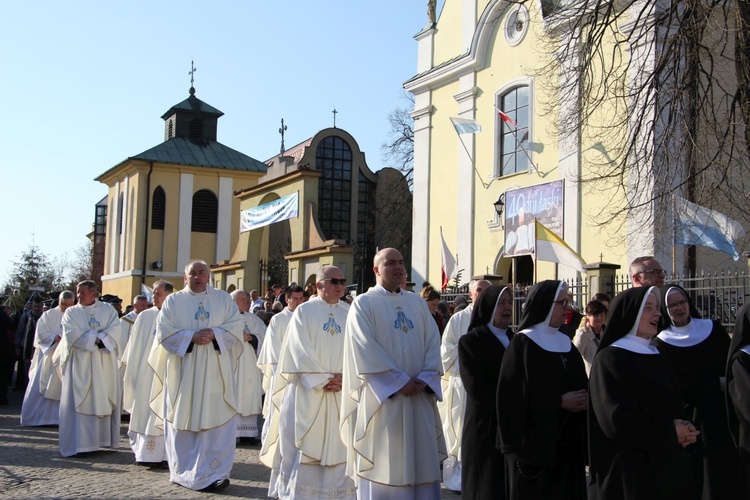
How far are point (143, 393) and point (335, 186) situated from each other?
29.5 meters

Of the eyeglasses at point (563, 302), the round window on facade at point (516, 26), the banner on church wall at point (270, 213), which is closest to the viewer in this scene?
the eyeglasses at point (563, 302)

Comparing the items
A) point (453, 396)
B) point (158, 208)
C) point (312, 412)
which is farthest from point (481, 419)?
point (158, 208)

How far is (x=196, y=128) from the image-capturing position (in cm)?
4438

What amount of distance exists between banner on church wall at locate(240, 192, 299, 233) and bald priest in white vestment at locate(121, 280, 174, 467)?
515 inches

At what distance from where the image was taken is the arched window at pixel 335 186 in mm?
39562

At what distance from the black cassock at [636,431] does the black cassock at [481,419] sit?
1008 millimetres

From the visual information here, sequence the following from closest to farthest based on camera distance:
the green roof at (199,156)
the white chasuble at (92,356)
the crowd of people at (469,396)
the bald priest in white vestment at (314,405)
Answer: the crowd of people at (469,396) < the bald priest in white vestment at (314,405) < the white chasuble at (92,356) < the green roof at (199,156)

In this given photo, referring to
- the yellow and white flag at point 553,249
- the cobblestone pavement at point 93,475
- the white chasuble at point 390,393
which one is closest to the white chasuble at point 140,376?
the cobblestone pavement at point 93,475

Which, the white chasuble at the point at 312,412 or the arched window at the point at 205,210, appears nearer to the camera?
the white chasuble at the point at 312,412

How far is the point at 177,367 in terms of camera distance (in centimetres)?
939

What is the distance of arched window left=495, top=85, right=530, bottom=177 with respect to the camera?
23.0 m

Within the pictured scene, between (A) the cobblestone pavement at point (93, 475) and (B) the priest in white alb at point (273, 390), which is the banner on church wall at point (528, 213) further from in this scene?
(A) the cobblestone pavement at point (93, 475)

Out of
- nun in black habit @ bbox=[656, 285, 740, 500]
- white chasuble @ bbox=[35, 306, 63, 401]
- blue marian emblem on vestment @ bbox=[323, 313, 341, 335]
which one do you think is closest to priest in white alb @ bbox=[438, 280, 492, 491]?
blue marian emblem on vestment @ bbox=[323, 313, 341, 335]

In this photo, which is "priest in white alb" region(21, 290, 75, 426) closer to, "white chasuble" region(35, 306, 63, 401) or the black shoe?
"white chasuble" region(35, 306, 63, 401)
